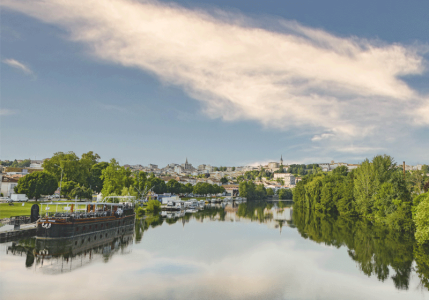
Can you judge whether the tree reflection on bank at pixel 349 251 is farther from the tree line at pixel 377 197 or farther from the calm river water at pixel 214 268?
the tree line at pixel 377 197

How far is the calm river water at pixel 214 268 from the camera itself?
2081cm

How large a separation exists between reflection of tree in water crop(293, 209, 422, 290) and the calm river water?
3.9 inches

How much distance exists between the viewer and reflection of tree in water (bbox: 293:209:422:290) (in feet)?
87.6

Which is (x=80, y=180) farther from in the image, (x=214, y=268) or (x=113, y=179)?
(x=214, y=268)

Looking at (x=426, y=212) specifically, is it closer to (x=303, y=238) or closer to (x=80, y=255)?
(x=303, y=238)

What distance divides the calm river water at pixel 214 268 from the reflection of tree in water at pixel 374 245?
10cm

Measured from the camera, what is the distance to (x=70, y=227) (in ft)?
116

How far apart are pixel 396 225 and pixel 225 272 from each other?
3274cm

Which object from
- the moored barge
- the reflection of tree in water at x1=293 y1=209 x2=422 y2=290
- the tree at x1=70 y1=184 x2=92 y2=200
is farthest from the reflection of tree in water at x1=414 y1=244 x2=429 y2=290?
the tree at x1=70 y1=184 x2=92 y2=200

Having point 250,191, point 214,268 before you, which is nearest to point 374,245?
point 214,268

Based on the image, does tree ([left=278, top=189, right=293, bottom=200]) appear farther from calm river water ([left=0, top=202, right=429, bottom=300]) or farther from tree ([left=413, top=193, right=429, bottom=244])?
tree ([left=413, top=193, right=429, bottom=244])

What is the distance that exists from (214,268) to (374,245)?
21.5 meters

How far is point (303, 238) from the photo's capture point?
43.4 m

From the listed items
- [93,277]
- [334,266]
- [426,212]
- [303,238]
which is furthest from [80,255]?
[426,212]
